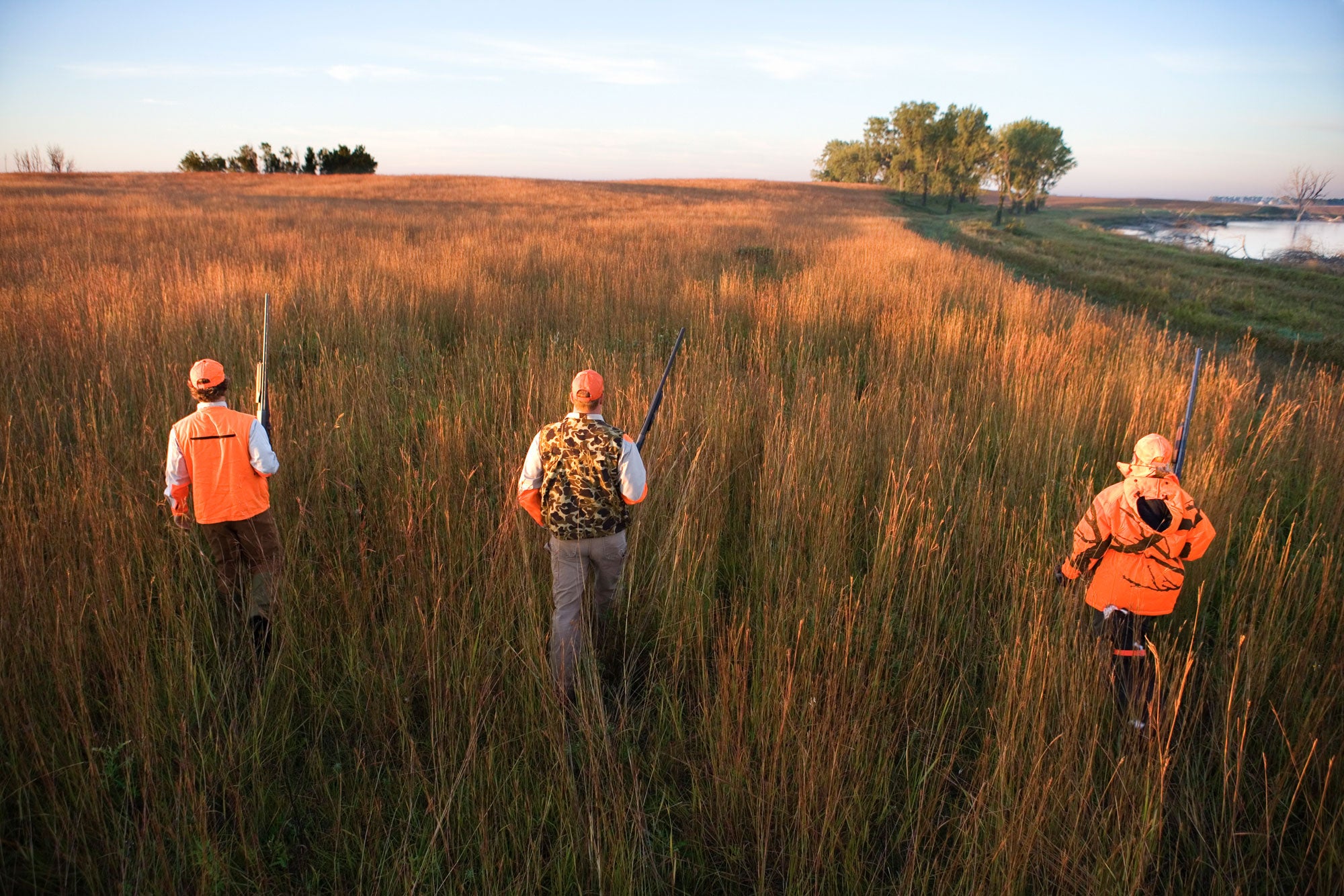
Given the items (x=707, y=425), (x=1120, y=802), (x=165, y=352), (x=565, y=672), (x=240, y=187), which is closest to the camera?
(x=1120, y=802)

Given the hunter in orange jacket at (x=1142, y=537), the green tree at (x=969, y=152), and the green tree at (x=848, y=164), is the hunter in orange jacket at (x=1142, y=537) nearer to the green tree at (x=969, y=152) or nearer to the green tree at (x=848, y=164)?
the green tree at (x=969, y=152)

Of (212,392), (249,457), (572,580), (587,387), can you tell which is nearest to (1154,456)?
(587,387)

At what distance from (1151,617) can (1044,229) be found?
4538 centimetres

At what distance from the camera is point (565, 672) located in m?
2.48

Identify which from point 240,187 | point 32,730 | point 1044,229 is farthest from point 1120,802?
point 1044,229

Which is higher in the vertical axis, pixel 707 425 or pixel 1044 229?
pixel 1044 229

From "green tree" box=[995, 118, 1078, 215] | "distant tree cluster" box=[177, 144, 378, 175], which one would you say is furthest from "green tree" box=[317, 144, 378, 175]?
"green tree" box=[995, 118, 1078, 215]

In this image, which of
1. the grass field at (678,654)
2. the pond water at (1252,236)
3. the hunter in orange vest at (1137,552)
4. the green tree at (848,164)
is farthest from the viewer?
the green tree at (848,164)

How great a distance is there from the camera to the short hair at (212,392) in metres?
2.49

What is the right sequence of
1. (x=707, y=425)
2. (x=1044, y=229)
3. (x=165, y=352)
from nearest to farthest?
(x=707, y=425) < (x=165, y=352) < (x=1044, y=229)

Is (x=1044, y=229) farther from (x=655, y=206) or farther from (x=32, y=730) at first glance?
(x=32, y=730)

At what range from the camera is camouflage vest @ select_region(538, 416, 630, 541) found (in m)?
2.45

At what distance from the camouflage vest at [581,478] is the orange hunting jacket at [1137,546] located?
1816 mm

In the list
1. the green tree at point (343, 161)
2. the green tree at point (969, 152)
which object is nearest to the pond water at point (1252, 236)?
the green tree at point (969, 152)
